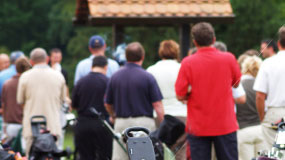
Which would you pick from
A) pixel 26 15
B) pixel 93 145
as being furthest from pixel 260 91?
pixel 26 15

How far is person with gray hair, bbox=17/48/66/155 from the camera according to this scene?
866 cm

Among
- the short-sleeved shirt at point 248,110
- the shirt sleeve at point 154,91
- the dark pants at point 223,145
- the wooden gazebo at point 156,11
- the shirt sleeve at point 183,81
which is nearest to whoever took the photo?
the dark pants at point 223,145

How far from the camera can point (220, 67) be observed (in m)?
5.16

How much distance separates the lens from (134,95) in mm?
7105

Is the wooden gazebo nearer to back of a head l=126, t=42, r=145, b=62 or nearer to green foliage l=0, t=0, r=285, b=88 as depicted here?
back of a head l=126, t=42, r=145, b=62

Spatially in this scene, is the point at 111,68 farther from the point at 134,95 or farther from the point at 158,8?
the point at 158,8

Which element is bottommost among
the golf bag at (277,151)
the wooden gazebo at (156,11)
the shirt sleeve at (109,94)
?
the shirt sleeve at (109,94)

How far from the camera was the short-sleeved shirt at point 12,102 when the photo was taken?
9.49 metres

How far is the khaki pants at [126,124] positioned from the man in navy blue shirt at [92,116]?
0.82 m

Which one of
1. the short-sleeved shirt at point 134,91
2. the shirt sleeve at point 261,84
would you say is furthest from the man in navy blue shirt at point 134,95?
the shirt sleeve at point 261,84

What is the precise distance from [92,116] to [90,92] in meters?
0.30

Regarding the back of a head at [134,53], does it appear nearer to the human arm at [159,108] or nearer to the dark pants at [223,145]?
the human arm at [159,108]

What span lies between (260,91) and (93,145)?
9.87 ft

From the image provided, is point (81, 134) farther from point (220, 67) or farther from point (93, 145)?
point (220, 67)
